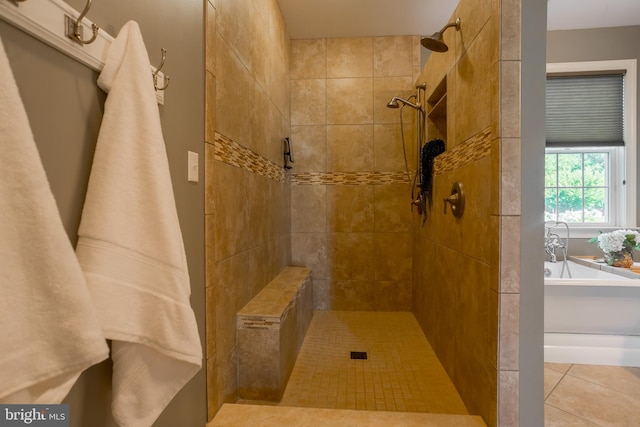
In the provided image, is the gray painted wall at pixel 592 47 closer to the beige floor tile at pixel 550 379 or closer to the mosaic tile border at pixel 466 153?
the beige floor tile at pixel 550 379

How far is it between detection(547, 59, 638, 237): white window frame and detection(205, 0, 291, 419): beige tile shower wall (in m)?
2.70

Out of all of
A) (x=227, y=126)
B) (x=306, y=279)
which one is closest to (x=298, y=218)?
(x=306, y=279)

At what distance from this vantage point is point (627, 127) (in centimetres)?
Answer: 290

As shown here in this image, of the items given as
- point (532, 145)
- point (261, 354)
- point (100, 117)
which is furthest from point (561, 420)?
point (100, 117)

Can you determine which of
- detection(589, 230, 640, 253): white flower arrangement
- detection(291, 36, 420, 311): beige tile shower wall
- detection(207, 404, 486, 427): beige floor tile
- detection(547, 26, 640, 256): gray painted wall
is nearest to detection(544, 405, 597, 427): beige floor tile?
detection(207, 404, 486, 427): beige floor tile

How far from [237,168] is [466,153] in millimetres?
1149

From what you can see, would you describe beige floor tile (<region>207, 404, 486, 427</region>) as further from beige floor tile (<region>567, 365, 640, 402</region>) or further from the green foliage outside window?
the green foliage outside window

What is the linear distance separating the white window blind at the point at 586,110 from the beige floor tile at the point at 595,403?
214 cm

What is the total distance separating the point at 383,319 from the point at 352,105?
200 cm

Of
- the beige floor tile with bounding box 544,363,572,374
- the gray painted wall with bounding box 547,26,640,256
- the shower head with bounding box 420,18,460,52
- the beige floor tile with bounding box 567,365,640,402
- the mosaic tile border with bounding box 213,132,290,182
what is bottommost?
the beige floor tile with bounding box 544,363,572,374

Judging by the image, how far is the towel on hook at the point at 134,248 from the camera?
67cm

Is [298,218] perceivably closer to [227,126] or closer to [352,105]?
[352,105]

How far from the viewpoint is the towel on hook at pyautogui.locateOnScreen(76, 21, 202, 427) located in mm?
673

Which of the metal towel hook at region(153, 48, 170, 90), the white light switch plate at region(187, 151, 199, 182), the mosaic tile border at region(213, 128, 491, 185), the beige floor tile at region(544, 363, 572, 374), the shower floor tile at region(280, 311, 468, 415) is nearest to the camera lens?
the metal towel hook at region(153, 48, 170, 90)
